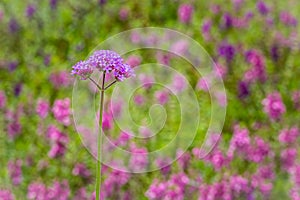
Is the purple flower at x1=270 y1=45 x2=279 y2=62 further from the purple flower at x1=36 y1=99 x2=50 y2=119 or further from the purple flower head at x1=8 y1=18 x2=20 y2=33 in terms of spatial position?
the purple flower head at x1=8 y1=18 x2=20 y2=33

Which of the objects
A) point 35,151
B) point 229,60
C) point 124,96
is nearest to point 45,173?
point 35,151

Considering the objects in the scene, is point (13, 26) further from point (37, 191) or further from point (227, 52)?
point (37, 191)

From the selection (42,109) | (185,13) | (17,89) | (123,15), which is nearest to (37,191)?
(42,109)

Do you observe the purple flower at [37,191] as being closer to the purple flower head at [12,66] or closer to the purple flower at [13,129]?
the purple flower at [13,129]

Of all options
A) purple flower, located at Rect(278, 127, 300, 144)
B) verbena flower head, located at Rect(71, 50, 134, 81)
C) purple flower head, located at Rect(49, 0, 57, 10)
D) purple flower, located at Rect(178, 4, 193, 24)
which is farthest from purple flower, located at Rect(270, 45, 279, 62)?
verbena flower head, located at Rect(71, 50, 134, 81)

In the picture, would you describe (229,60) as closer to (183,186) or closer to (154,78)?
(154,78)

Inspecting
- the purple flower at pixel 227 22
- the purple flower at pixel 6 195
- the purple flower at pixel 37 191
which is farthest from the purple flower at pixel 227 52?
the purple flower at pixel 6 195

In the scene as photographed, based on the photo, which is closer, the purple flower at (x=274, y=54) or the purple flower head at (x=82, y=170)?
the purple flower head at (x=82, y=170)
